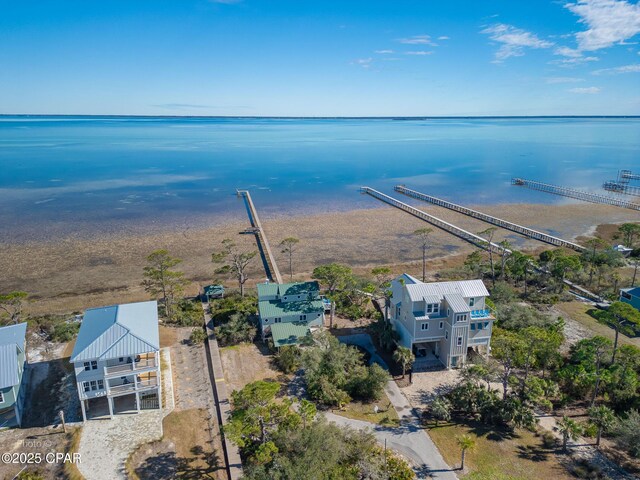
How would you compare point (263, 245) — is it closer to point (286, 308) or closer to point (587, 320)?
point (286, 308)

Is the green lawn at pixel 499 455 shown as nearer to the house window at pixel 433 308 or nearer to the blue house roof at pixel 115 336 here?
the house window at pixel 433 308

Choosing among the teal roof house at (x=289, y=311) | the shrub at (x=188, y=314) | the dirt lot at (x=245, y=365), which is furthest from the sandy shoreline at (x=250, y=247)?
the dirt lot at (x=245, y=365)

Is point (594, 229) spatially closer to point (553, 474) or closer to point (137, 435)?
point (553, 474)

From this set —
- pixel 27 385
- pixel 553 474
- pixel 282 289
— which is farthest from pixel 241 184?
pixel 553 474

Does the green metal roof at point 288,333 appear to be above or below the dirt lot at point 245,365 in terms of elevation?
above

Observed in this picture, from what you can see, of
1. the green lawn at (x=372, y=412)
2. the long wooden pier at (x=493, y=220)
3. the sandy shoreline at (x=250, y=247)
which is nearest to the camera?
the green lawn at (x=372, y=412)

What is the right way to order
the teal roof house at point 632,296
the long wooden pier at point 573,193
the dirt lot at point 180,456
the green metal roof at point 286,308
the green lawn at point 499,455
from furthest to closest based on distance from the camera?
the long wooden pier at point 573,193, the teal roof house at point 632,296, the green metal roof at point 286,308, the dirt lot at point 180,456, the green lawn at point 499,455

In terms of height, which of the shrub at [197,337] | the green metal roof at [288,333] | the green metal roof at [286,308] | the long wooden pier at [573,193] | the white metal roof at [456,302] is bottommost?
the shrub at [197,337]
